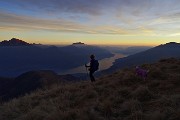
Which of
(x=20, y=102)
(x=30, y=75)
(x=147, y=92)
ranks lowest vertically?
(x=30, y=75)

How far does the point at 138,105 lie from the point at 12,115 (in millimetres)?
4839

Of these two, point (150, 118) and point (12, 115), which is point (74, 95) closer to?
point (12, 115)

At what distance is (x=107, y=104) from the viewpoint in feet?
32.2

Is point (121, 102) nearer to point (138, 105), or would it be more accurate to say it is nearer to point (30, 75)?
point (138, 105)

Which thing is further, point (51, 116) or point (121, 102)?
point (121, 102)

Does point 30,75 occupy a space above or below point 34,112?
below

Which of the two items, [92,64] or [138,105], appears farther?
[92,64]

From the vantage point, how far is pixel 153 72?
1577cm

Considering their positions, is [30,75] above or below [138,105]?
below

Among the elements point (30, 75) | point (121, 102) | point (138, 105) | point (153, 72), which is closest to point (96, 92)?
point (121, 102)

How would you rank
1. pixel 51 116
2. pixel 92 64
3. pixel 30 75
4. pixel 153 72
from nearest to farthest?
pixel 51 116, pixel 153 72, pixel 92 64, pixel 30 75

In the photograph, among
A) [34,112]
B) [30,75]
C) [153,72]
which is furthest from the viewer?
[30,75]

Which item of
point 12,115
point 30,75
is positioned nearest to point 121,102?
point 12,115

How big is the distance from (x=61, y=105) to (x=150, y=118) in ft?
13.0
